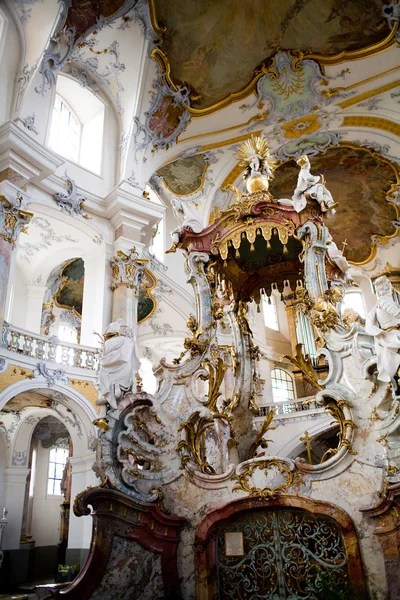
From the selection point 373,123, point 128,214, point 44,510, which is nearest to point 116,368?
point 128,214

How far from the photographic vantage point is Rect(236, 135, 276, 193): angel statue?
24.9ft

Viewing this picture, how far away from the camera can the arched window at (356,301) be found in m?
18.1

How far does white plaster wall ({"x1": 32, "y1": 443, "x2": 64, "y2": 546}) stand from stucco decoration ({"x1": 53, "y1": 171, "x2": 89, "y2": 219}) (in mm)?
8171

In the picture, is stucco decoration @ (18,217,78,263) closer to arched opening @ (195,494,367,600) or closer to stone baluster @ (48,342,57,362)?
stone baluster @ (48,342,57,362)

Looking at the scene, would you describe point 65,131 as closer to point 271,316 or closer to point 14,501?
point 14,501

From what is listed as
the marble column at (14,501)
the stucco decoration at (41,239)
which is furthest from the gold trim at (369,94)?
the marble column at (14,501)

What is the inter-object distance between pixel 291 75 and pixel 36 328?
30.3 ft

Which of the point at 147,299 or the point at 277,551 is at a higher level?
the point at 147,299

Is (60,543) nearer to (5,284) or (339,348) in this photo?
(5,284)

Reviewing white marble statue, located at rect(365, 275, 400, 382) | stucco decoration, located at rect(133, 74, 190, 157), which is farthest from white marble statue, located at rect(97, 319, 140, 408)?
stucco decoration, located at rect(133, 74, 190, 157)

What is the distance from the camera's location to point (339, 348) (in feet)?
18.5

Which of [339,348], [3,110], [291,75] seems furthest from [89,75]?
[339,348]

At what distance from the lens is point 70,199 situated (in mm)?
11062

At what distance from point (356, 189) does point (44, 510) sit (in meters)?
13.3
